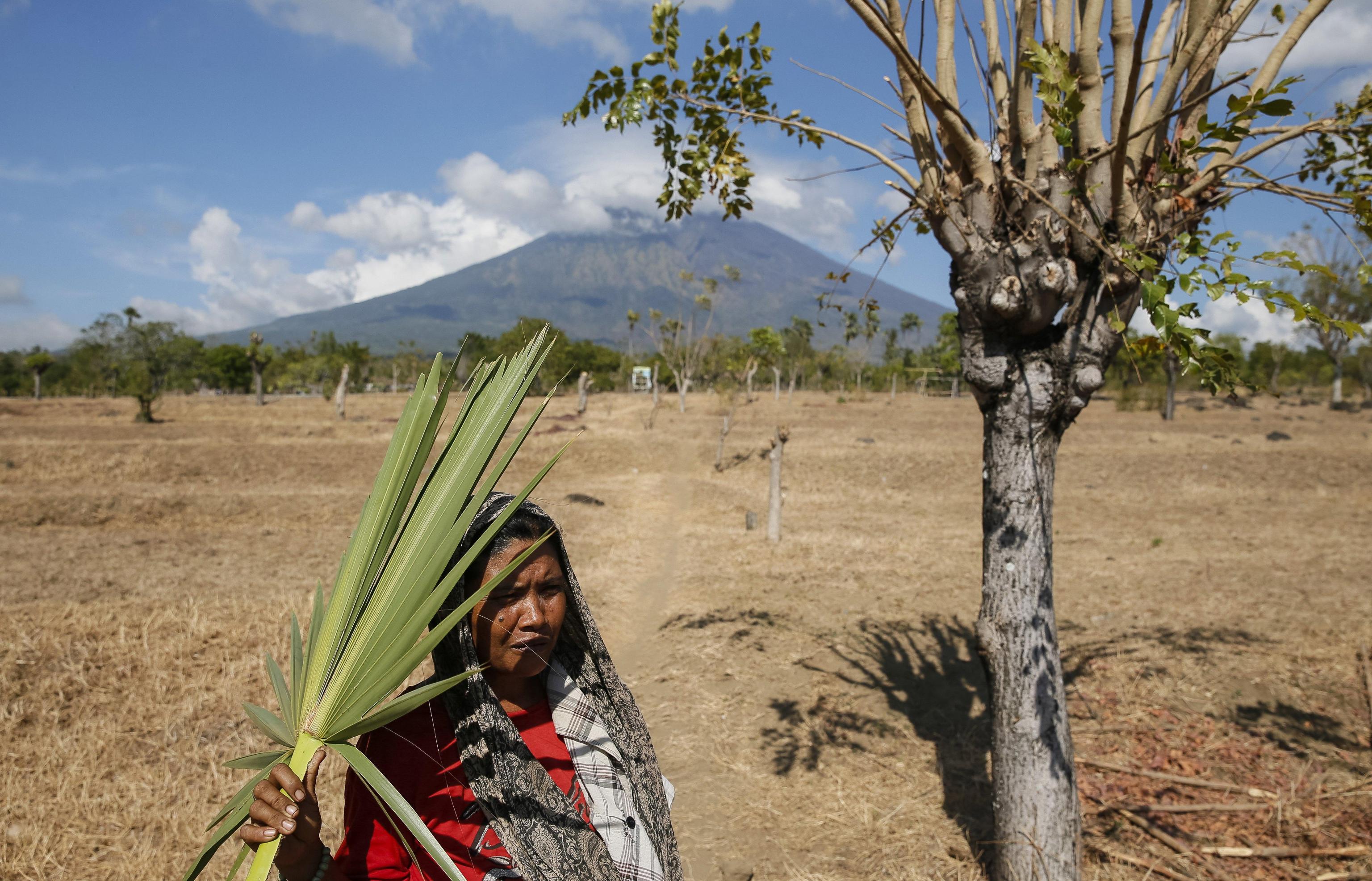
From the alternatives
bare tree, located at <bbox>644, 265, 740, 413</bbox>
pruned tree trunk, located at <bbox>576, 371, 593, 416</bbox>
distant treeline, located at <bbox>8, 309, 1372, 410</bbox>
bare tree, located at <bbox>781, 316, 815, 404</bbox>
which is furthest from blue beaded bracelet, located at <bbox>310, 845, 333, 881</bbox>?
distant treeline, located at <bbox>8, 309, 1372, 410</bbox>

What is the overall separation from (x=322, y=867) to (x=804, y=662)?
5.22 meters

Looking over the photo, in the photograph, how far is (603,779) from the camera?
189 cm

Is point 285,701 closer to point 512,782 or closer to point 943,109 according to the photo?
point 512,782

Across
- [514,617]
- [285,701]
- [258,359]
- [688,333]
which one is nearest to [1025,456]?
[514,617]

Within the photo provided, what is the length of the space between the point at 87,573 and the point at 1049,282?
9307 millimetres

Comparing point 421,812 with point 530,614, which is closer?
point 421,812

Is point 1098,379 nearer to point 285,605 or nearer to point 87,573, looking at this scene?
point 285,605

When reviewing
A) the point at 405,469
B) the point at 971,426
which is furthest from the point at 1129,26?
the point at 971,426

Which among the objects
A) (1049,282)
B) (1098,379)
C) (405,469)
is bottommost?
(405,469)

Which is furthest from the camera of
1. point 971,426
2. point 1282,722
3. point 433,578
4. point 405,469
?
point 971,426

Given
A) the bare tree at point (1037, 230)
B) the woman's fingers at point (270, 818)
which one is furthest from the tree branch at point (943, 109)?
the woman's fingers at point (270, 818)

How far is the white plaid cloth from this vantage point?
71.8 inches

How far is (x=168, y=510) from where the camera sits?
490 inches

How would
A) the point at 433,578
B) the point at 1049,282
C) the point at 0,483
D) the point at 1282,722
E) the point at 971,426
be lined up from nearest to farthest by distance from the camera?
1. the point at 433,578
2. the point at 1049,282
3. the point at 1282,722
4. the point at 0,483
5. the point at 971,426
